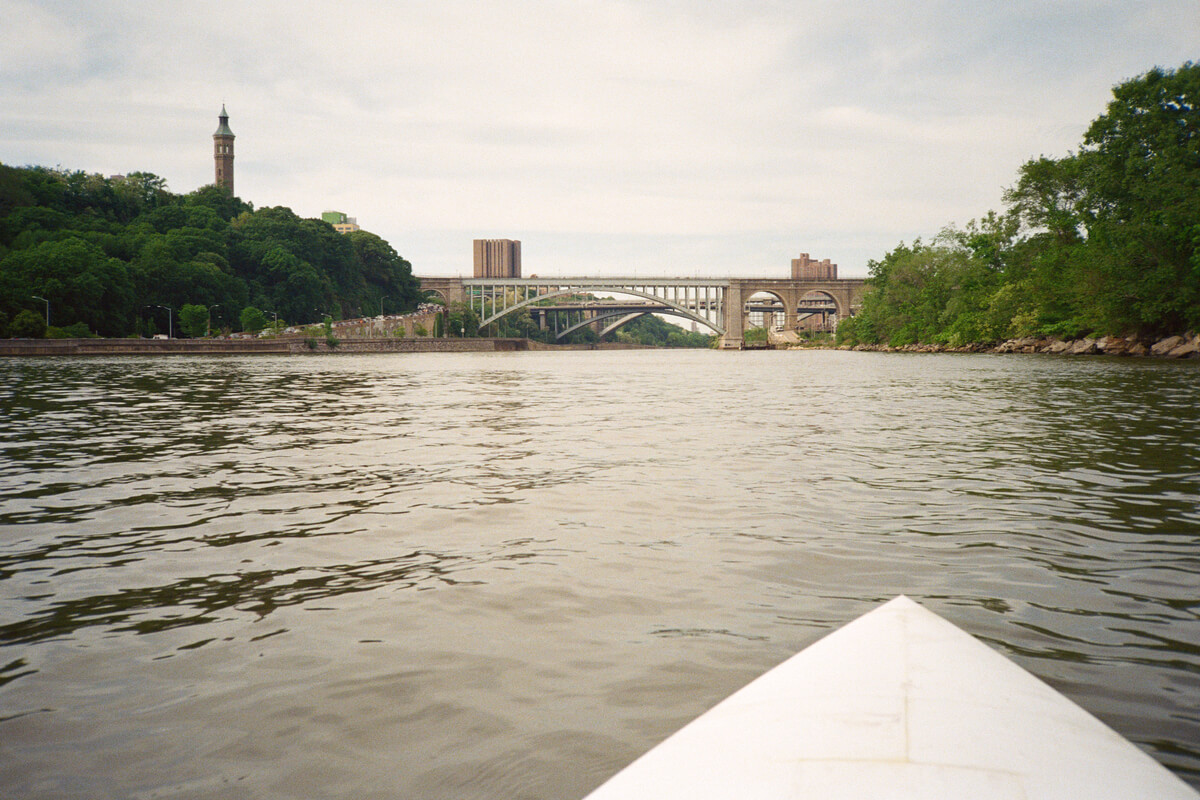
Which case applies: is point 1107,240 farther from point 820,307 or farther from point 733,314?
point 820,307

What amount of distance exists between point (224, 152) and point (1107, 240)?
479 feet

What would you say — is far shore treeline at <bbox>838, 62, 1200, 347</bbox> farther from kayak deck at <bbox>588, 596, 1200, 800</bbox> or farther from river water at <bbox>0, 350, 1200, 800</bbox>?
kayak deck at <bbox>588, 596, 1200, 800</bbox>

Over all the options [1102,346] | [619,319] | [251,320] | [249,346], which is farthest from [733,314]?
[1102,346]

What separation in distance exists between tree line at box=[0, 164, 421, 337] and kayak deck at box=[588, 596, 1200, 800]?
239 feet

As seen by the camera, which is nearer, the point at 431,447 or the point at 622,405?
the point at 431,447

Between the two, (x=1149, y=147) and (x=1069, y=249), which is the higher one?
(x=1149, y=147)

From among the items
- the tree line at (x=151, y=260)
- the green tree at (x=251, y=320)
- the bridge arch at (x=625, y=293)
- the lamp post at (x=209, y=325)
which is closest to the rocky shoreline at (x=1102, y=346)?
the bridge arch at (x=625, y=293)

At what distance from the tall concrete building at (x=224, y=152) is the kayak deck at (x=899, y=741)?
543 feet

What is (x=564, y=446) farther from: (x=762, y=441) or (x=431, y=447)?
(x=762, y=441)

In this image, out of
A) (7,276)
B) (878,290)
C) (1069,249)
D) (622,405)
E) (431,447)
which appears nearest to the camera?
(431,447)

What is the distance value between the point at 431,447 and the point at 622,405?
8180 mm

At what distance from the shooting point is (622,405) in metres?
18.8

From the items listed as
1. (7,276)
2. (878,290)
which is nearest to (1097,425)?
(7,276)

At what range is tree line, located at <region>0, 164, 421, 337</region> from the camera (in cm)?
6656
